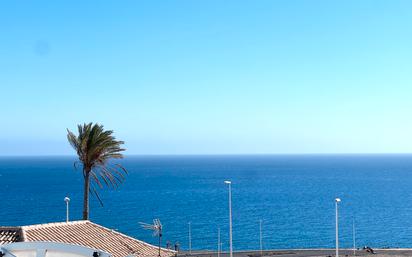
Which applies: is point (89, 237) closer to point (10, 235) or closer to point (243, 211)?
point (10, 235)

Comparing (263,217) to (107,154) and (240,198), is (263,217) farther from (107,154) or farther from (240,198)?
(107,154)

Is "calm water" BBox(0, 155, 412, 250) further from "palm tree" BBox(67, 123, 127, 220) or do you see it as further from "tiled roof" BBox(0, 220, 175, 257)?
"tiled roof" BBox(0, 220, 175, 257)

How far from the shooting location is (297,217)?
110m

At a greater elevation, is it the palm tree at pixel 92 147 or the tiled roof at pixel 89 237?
the palm tree at pixel 92 147

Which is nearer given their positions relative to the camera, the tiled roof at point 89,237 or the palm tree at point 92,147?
the tiled roof at point 89,237

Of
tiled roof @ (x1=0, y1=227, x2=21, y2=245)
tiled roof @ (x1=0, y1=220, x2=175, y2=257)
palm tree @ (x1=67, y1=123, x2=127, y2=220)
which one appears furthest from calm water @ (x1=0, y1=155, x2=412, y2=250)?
tiled roof @ (x1=0, y1=227, x2=21, y2=245)

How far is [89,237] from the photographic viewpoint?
30.3 metres

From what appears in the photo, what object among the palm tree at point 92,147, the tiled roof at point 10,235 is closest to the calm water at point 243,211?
the palm tree at point 92,147

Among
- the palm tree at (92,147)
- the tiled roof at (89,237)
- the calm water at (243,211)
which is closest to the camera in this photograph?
the tiled roof at (89,237)

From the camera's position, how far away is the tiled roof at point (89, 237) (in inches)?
1115

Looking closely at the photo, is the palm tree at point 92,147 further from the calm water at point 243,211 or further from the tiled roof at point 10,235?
the calm water at point 243,211

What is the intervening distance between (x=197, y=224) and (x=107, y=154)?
6242 cm

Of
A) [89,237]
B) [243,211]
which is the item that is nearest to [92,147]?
[89,237]

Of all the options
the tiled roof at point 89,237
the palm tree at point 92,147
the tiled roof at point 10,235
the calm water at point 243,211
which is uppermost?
the palm tree at point 92,147
